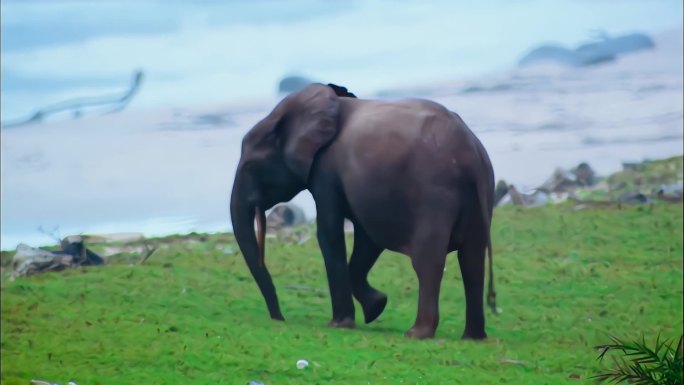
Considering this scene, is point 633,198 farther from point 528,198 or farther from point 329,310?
point 329,310

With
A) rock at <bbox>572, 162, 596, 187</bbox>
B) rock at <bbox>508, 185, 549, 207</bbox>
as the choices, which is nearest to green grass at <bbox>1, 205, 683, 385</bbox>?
rock at <bbox>508, 185, 549, 207</bbox>

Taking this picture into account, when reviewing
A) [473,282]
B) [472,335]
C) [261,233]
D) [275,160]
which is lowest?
[472,335]

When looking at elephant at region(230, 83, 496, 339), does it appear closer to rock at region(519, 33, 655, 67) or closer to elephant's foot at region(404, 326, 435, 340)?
elephant's foot at region(404, 326, 435, 340)

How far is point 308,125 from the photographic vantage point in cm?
646

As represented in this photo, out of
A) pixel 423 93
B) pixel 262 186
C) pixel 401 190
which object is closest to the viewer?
pixel 401 190

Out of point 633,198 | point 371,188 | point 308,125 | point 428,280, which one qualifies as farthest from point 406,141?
point 633,198

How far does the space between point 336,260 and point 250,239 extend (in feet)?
1.45

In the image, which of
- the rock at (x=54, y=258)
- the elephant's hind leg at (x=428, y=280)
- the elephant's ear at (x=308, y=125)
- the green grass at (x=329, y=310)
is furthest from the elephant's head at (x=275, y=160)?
the rock at (x=54, y=258)

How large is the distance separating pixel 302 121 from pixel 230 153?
0.63 metres

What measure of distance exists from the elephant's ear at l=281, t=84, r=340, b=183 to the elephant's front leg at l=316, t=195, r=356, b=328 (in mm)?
189

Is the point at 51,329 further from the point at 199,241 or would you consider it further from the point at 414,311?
the point at 414,311

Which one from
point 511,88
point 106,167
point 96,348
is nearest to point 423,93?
point 511,88

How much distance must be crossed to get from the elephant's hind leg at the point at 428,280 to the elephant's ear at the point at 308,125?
631 mm

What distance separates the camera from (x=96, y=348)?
634 cm
